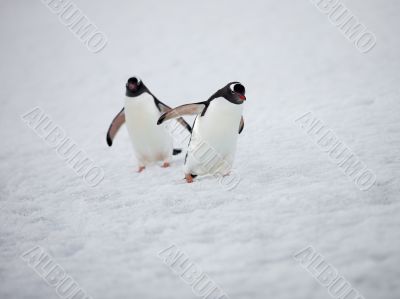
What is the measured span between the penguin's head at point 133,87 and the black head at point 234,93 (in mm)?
964

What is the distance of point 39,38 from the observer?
16.3m

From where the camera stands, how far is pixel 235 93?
2.92m

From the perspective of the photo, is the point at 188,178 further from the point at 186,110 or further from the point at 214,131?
the point at 186,110

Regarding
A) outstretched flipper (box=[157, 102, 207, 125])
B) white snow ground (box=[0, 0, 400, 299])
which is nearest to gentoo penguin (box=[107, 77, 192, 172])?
white snow ground (box=[0, 0, 400, 299])

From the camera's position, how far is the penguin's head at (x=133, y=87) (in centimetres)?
344

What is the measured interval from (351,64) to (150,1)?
1293 centimetres

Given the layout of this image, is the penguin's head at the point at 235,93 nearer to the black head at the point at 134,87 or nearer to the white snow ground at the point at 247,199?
the white snow ground at the point at 247,199

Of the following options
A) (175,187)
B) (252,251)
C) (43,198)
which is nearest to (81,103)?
(43,198)

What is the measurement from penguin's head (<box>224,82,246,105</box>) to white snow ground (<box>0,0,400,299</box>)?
0.71 metres

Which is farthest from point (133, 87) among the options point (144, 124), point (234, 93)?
point (234, 93)

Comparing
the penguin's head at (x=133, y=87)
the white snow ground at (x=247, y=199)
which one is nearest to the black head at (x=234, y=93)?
the white snow ground at (x=247, y=199)

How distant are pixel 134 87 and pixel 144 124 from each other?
1.37ft

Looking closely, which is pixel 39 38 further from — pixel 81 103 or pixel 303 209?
pixel 303 209

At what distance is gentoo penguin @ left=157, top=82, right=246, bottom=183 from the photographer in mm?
3018
